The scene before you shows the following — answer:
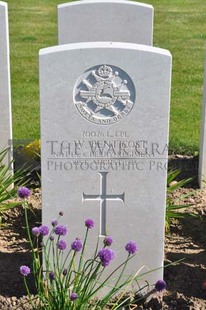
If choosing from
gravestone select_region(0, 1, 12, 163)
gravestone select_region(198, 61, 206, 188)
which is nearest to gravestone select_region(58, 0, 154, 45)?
gravestone select_region(0, 1, 12, 163)

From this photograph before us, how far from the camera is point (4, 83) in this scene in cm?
554

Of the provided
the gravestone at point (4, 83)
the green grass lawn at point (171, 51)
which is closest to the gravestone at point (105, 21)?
the gravestone at point (4, 83)

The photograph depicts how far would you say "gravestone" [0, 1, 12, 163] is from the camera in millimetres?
5434

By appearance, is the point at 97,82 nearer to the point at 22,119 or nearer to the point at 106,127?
the point at 106,127

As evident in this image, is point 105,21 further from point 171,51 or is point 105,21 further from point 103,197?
point 171,51

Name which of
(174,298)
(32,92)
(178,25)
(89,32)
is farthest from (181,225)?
(178,25)

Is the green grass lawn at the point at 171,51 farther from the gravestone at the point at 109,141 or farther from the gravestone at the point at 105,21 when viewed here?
the gravestone at the point at 109,141

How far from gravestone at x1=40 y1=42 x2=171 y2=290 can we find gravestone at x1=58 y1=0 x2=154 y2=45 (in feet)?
5.90

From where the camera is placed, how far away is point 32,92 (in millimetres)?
A: 8258

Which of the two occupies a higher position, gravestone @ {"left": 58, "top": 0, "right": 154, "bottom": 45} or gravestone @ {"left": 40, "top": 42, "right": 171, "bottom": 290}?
gravestone @ {"left": 58, "top": 0, "right": 154, "bottom": 45}

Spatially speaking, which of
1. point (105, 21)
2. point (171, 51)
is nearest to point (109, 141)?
point (105, 21)

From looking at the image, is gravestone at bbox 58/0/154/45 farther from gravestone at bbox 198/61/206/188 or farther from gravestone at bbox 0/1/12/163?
gravestone at bbox 198/61/206/188

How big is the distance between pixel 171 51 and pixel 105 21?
14.8ft

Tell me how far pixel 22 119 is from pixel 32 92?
952 millimetres
